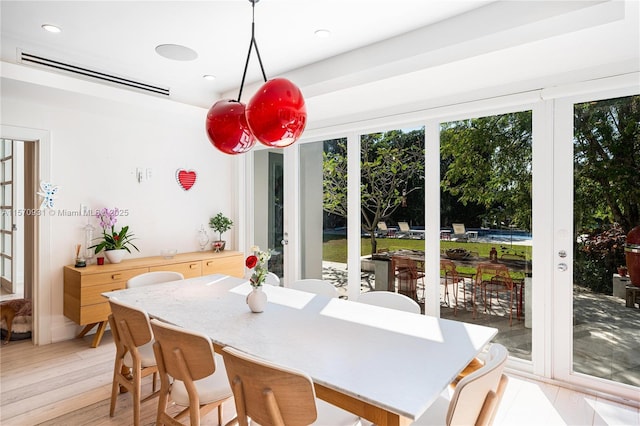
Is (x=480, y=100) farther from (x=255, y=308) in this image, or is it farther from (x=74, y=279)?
(x=74, y=279)

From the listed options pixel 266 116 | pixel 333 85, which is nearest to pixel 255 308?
pixel 266 116

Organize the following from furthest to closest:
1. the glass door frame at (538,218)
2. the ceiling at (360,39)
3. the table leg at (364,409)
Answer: the glass door frame at (538,218) → the ceiling at (360,39) → the table leg at (364,409)

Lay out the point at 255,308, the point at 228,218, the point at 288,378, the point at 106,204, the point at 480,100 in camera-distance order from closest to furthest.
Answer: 1. the point at 288,378
2. the point at 255,308
3. the point at 480,100
4. the point at 106,204
5. the point at 228,218

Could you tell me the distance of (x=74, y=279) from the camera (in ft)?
11.0

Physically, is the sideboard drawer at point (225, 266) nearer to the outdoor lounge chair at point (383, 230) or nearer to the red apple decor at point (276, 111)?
the outdoor lounge chair at point (383, 230)

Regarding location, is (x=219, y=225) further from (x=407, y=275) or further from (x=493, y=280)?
(x=493, y=280)

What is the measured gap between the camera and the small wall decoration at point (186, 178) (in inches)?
175

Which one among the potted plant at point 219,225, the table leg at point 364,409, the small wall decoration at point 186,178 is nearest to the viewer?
the table leg at point 364,409

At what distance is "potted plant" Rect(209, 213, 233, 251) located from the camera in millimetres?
4633

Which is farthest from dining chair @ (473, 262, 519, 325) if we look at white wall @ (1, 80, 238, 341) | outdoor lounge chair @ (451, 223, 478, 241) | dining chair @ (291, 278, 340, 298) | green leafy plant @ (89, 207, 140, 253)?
green leafy plant @ (89, 207, 140, 253)

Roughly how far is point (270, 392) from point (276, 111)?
110cm

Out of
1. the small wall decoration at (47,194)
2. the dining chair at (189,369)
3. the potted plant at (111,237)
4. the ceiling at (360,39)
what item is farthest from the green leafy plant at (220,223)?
the dining chair at (189,369)

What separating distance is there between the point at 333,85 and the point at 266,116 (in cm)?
180

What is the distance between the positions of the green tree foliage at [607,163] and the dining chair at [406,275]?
1377 millimetres
